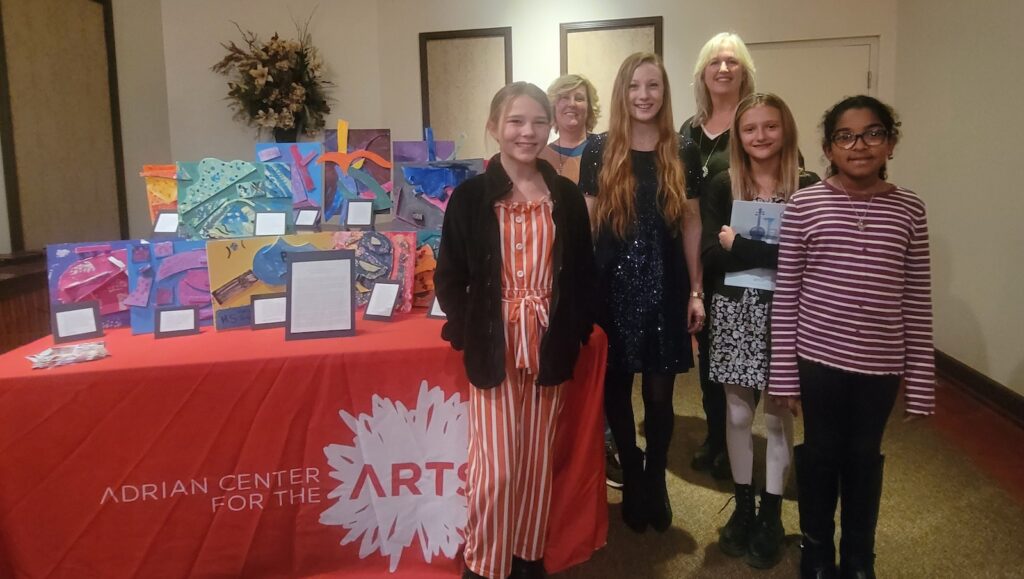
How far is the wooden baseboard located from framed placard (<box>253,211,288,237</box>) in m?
3.06

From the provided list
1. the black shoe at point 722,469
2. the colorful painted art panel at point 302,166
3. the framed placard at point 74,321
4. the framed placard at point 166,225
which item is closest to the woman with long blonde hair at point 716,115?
the black shoe at point 722,469

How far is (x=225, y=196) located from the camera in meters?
2.02

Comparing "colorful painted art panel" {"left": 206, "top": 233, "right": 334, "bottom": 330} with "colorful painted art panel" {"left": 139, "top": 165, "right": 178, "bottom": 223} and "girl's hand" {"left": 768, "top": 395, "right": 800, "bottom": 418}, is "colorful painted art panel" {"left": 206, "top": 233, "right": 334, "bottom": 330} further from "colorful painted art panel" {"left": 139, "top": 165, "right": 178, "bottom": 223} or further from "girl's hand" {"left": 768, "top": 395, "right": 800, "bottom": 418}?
"girl's hand" {"left": 768, "top": 395, "right": 800, "bottom": 418}

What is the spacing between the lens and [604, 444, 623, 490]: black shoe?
2.29 m

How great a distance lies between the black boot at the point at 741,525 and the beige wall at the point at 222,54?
3602 millimetres

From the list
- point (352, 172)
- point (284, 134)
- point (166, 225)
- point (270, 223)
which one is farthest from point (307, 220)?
point (284, 134)

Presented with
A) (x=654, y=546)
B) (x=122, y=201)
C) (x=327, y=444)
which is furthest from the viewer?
(x=122, y=201)

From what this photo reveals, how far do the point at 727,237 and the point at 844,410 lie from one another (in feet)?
1.68

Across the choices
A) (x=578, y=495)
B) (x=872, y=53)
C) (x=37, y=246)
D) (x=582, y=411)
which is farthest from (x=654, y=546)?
(x=872, y=53)

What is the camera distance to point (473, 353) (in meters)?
1.48

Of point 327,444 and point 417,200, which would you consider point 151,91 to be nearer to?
point 417,200

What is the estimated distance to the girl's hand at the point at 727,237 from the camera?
1.68 m

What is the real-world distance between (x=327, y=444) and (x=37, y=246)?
252cm

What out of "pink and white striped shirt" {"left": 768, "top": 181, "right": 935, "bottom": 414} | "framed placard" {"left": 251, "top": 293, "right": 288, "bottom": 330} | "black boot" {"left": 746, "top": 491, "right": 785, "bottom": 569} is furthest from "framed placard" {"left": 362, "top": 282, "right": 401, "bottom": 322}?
"black boot" {"left": 746, "top": 491, "right": 785, "bottom": 569}
